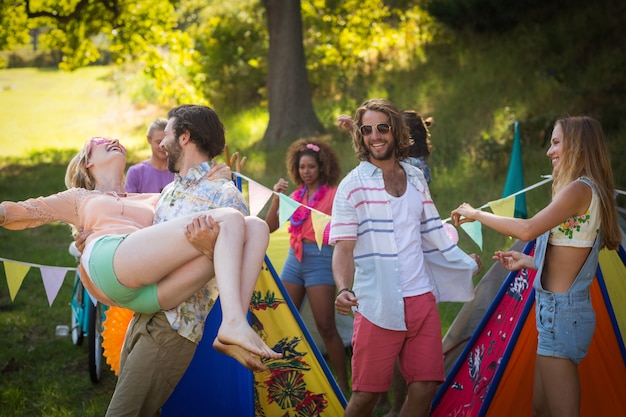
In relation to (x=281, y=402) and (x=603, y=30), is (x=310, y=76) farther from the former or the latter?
(x=281, y=402)

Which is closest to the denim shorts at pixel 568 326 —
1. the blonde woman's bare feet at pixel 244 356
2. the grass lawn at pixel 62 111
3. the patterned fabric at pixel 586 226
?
the patterned fabric at pixel 586 226

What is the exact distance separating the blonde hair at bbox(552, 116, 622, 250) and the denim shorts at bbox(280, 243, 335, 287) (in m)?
2.09

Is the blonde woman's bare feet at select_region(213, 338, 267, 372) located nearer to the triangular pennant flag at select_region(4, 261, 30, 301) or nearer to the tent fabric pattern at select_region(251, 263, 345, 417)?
the tent fabric pattern at select_region(251, 263, 345, 417)

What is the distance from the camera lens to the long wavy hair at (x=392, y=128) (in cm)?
381

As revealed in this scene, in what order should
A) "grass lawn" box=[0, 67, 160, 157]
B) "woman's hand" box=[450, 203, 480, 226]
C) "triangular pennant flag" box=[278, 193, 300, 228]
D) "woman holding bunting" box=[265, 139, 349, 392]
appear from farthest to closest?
"grass lawn" box=[0, 67, 160, 157]
"woman holding bunting" box=[265, 139, 349, 392]
"triangular pennant flag" box=[278, 193, 300, 228]
"woman's hand" box=[450, 203, 480, 226]

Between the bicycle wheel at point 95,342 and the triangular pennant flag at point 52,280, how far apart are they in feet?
2.59

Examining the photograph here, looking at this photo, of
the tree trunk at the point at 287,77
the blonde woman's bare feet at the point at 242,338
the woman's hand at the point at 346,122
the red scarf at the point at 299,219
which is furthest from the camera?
the tree trunk at the point at 287,77

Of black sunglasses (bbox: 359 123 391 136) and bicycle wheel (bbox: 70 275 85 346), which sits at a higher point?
black sunglasses (bbox: 359 123 391 136)

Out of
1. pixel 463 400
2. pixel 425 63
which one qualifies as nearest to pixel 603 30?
pixel 425 63

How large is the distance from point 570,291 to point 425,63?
1156 centimetres

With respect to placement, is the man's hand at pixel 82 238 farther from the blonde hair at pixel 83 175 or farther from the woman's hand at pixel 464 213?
the woman's hand at pixel 464 213

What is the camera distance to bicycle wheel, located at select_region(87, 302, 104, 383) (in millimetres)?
5449

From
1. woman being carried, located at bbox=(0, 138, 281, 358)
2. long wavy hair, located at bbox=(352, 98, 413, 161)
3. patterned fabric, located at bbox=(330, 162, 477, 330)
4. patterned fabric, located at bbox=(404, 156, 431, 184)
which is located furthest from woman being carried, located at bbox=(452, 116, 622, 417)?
woman being carried, located at bbox=(0, 138, 281, 358)

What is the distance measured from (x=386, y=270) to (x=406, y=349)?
41 cm
